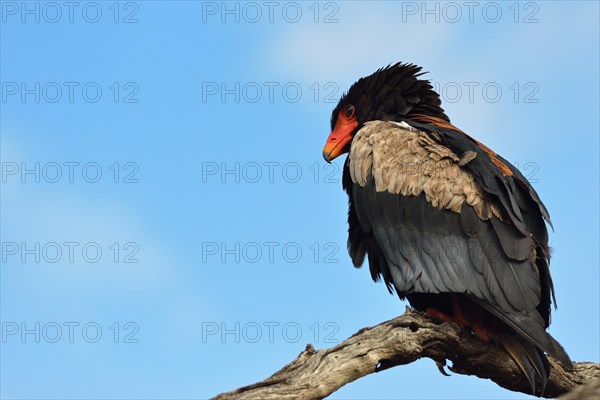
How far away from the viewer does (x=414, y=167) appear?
7.52 meters

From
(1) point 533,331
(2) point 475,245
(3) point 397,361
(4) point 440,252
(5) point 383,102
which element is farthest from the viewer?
(5) point 383,102

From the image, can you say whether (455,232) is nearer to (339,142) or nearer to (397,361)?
(397,361)

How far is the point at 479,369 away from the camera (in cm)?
719

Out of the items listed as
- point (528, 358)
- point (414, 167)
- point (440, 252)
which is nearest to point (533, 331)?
point (528, 358)

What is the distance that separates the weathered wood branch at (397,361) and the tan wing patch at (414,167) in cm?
104

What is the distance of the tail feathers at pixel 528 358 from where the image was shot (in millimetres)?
6691

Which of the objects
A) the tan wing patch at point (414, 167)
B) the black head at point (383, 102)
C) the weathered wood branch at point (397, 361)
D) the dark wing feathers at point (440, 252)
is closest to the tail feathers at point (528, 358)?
the weathered wood branch at point (397, 361)

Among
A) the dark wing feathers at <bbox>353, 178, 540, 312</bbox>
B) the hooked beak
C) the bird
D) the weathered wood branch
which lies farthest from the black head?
the weathered wood branch

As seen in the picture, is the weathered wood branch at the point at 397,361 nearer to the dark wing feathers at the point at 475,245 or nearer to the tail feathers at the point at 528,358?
the tail feathers at the point at 528,358

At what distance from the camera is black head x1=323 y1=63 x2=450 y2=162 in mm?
8773

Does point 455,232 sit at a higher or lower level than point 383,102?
lower

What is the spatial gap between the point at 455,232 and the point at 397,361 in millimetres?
1278

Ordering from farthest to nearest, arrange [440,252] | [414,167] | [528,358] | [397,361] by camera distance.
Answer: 1. [414,167]
2. [440,252]
3. [528,358]
4. [397,361]

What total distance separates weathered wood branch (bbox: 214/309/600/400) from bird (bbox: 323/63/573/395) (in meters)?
0.16
